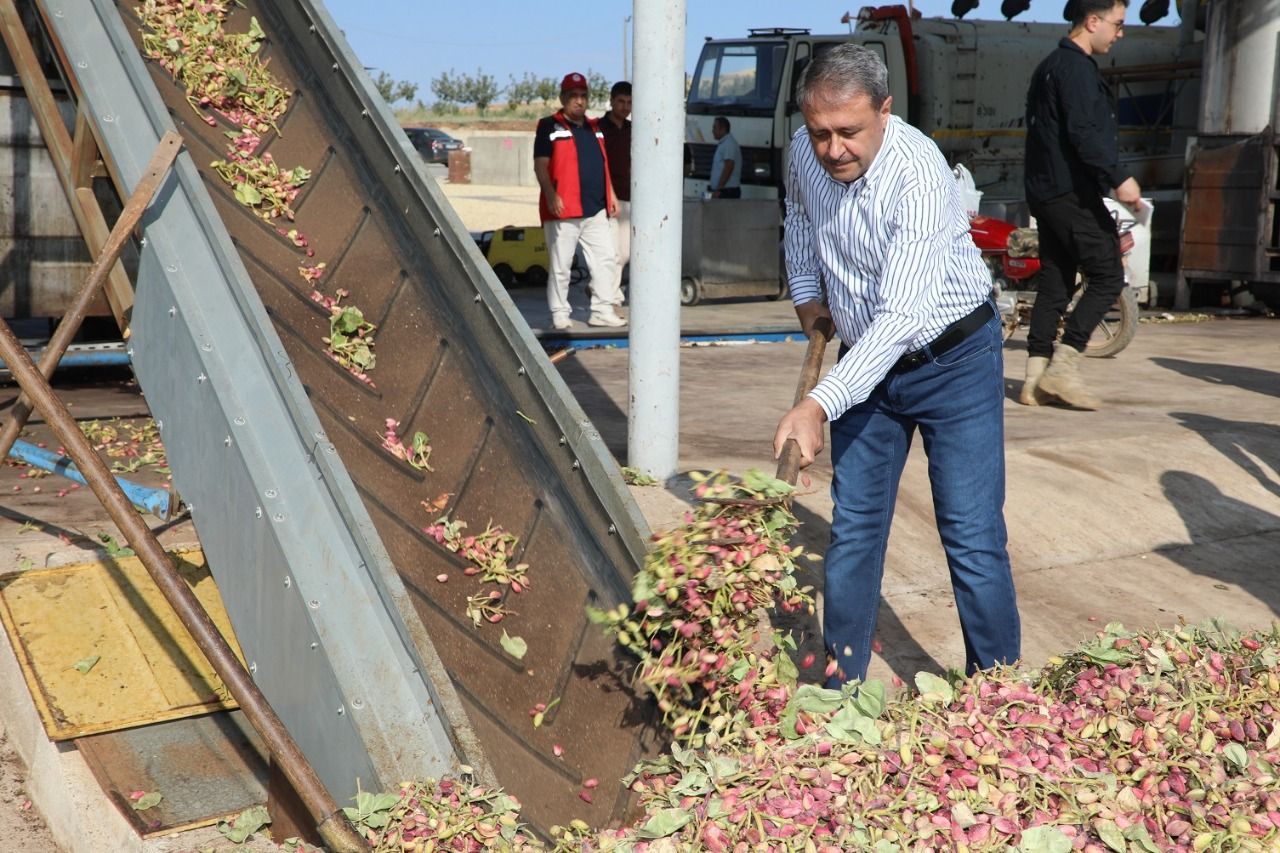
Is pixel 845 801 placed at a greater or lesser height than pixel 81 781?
greater

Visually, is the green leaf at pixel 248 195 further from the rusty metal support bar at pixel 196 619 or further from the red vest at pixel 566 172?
the red vest at pixel 566 172

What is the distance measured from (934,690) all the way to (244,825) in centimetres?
199

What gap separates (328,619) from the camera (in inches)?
132

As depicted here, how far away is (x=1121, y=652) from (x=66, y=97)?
6.90 meters

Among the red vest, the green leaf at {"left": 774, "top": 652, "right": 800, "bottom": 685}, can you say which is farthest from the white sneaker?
the green leaf at {"left": 774, "top": 652, "right": 800, "bottom": 685}

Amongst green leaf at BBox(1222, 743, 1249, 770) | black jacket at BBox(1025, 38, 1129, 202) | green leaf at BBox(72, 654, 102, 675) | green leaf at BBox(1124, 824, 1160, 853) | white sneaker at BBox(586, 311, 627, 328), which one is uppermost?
black jacket at BBox(1025, 38, 1129, 202)

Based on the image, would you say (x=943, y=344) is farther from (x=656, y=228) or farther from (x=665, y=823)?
(x=656, y=228)

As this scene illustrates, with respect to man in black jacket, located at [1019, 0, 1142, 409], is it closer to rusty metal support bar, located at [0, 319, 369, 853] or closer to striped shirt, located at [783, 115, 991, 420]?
striped shirt, located at [783, 115, 991, 420]

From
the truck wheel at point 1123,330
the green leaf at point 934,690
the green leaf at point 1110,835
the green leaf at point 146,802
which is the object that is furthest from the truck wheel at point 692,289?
the green leaf at point 1110,835

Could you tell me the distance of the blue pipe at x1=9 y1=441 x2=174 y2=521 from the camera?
17.8 ft

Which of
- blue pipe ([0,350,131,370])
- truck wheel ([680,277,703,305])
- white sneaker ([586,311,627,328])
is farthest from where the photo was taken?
truck wheel ([680,277,703,305])

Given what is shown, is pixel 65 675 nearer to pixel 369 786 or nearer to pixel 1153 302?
pixel 369 786

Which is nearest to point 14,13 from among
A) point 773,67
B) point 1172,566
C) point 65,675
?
point 65,675

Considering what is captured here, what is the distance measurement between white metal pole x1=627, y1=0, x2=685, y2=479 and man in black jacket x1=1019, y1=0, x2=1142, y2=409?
2380 mm
